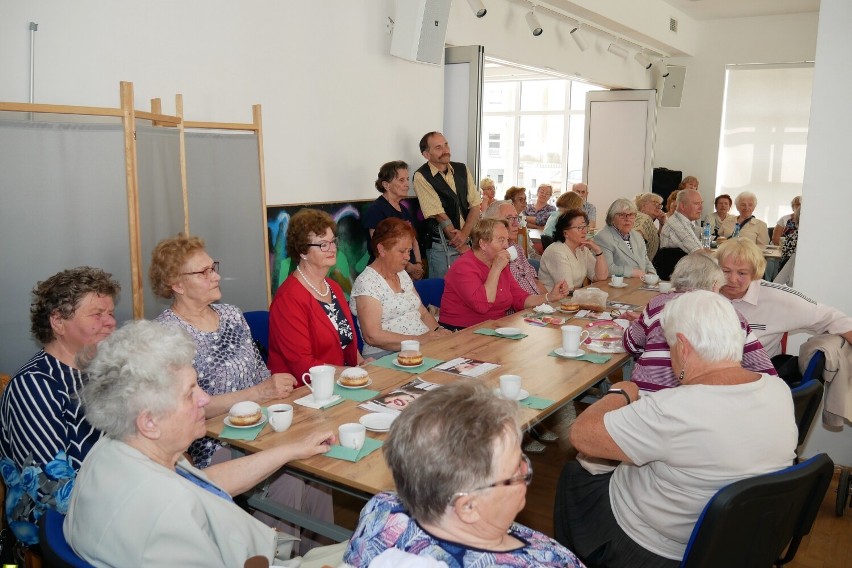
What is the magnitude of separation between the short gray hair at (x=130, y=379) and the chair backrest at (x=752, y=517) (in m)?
1.33

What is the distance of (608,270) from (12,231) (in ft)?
13.3

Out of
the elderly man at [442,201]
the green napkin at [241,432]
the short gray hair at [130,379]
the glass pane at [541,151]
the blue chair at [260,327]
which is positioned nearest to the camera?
the short gray hair at [130,379]

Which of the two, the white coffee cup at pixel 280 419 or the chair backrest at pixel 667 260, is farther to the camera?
the chair backrest at pixel 667 260

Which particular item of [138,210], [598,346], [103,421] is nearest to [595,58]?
[598,346]

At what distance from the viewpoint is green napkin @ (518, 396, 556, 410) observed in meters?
2.47

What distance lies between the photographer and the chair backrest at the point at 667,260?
6.79m

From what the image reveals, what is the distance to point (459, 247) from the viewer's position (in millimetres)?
5957

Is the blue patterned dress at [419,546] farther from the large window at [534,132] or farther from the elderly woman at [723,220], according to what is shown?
the large window at [534,132]

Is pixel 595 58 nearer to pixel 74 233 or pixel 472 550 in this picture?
pixel 74 233

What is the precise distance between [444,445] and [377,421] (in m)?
0.98

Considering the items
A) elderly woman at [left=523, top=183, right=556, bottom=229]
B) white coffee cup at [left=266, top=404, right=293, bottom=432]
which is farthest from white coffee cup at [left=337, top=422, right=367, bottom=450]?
elderly woman at [left=523, top=183, right=556, bottom=229]

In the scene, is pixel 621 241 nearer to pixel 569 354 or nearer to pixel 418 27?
pixel 418 27

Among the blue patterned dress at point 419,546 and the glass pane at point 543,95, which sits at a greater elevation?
the glass pane at point 543,95

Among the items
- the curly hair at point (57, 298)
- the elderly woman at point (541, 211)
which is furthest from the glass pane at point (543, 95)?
the curly hair at point (57, 298)
